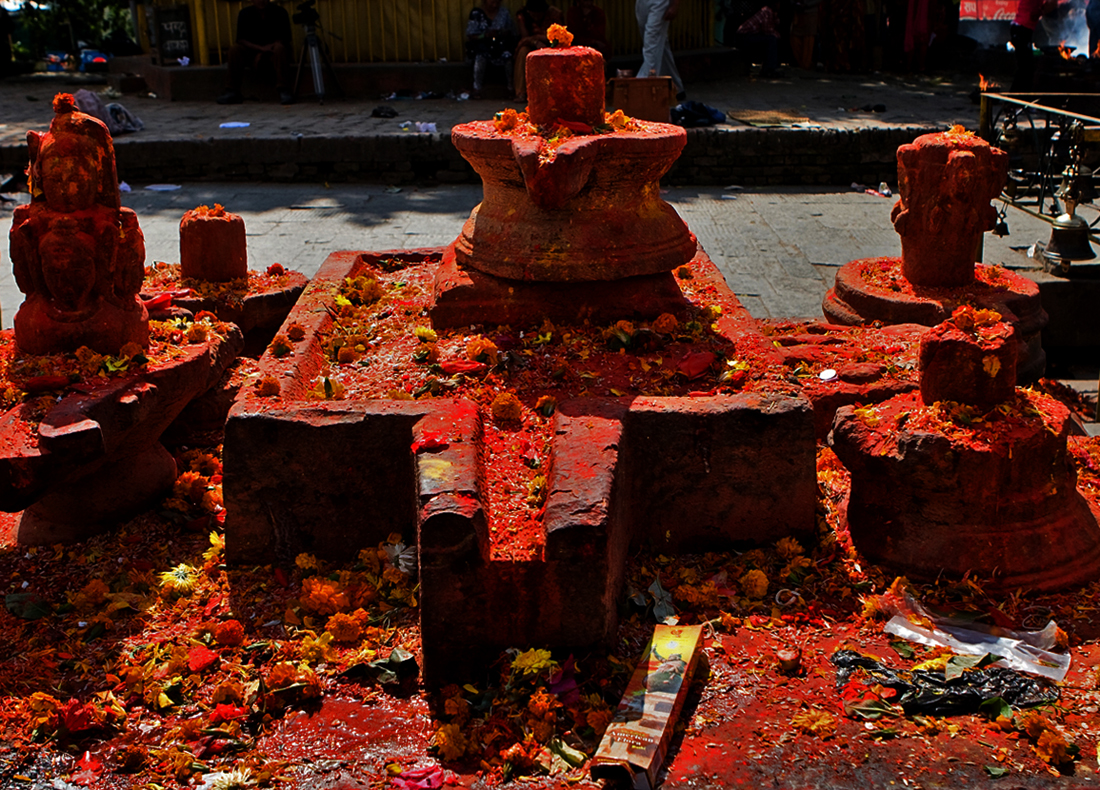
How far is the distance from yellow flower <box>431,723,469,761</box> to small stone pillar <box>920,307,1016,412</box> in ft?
6.86

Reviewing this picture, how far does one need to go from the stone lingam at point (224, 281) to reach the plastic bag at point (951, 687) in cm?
359

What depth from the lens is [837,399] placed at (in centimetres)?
443

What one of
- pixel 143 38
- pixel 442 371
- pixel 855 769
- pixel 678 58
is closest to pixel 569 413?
pixel 442 371

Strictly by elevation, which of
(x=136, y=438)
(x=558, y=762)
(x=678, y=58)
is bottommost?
(x=558, y=762)

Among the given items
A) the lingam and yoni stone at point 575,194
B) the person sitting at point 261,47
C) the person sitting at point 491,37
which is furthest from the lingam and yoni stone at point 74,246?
the person sitting at point 261,47

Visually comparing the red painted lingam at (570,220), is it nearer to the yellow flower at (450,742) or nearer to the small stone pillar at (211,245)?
the small stone pillar at (211,245)

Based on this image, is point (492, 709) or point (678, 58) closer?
point (492, 709)

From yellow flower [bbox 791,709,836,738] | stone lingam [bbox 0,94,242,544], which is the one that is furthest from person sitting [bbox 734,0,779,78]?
yellow flower [bbox 791,709,836,738]

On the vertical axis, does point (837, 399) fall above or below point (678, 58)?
below

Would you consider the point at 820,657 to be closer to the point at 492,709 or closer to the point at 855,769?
the point at 855,769

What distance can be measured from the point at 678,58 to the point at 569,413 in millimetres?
11475

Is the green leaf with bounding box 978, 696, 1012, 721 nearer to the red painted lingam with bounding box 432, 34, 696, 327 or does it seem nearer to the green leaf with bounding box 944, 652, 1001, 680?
the green leaf with bounding box 944, 652, 1001, 680

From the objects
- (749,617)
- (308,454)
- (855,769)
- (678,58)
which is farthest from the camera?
(678,58)

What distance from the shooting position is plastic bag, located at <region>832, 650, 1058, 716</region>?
3.09 m
